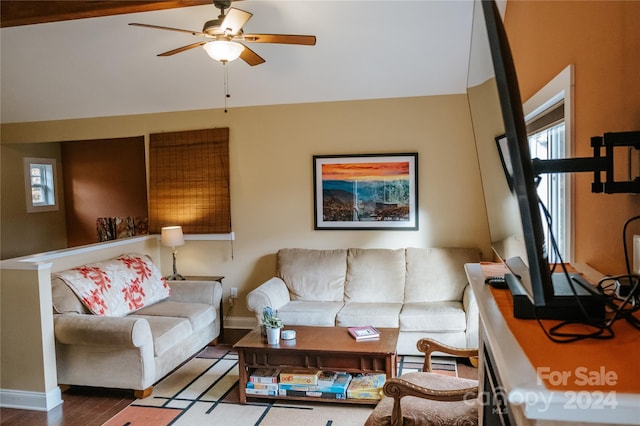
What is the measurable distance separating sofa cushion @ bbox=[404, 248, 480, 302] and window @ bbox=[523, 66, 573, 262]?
181 cm

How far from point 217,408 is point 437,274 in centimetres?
225

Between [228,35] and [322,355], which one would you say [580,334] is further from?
[228,35]

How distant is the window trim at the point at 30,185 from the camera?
6.09 m

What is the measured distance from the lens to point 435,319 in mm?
3930

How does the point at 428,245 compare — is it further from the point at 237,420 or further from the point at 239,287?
the point at 237,420

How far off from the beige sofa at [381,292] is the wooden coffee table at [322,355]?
645mm

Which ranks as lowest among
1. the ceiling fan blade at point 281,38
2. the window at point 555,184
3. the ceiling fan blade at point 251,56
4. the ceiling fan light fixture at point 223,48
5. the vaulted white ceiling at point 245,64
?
the window at point 555,184

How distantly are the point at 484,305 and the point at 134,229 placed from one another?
5840mm

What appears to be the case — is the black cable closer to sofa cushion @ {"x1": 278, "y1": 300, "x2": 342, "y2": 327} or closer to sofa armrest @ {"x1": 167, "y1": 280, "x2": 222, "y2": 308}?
sofa cushion @ {"x1": 278, "y1": 300, "x2": 342, "y2": 327}


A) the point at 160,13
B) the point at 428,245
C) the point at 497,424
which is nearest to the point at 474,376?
the point at 428,245

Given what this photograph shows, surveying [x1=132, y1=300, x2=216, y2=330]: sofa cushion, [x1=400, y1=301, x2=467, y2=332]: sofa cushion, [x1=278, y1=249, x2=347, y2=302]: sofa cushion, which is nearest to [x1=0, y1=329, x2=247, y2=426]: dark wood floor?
[x1=132, y1=300, x2=216, y2=330]: sofa cushion

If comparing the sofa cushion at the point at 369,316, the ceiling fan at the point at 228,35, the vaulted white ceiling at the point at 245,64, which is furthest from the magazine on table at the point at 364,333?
the vaulted white ceiling at the point at 245,64

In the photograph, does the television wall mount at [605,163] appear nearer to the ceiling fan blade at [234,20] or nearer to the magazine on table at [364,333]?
the ceiling fan blade at [234,20]

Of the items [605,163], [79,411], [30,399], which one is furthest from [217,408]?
[605,163]
